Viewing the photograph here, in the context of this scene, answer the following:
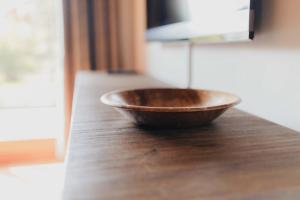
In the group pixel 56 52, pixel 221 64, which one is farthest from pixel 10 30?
pixel 221 64

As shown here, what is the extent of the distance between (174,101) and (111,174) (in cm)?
56

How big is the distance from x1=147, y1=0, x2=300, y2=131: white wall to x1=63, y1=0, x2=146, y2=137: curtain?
1.58 meters

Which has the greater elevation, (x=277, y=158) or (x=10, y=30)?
(x=10, y=30)

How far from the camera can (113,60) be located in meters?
2.93

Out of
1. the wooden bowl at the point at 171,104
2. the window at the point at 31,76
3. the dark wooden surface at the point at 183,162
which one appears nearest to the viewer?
the dark wooden surface at the point at 183,162

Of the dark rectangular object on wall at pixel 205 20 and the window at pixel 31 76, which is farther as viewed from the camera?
the window at pixel 31 76

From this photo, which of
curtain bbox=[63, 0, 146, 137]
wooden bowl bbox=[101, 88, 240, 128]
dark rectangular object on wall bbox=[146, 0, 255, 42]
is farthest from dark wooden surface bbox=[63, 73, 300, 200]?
curtain bbox=[63, 0, 146, 137]

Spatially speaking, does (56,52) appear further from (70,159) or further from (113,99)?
(70,159)

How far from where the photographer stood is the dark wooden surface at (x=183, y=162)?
0.45m

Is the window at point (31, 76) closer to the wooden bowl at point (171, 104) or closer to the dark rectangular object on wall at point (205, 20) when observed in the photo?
the dark rectangular object on wall at point (205, 20)

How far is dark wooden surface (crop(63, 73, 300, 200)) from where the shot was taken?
1.47ft

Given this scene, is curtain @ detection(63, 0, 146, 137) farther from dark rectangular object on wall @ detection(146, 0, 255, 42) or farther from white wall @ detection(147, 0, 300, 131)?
white wall @ detection(147, 0, 300, 131)

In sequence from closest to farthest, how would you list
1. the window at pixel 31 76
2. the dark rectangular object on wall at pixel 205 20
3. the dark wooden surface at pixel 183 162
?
the dark wooden surface at pixel 183 162 → the dark rectangular object on wall at pixel 205 20 → the window at pixel 31 76

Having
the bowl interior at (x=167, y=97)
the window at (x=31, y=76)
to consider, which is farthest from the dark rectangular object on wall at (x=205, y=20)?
the window at (x=31, y=76)
